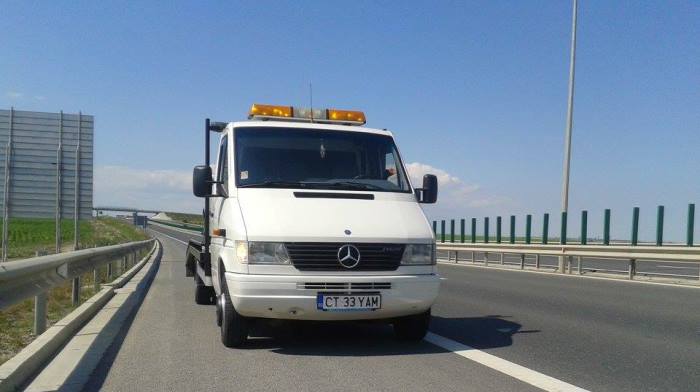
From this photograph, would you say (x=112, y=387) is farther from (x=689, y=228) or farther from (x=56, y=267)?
(x=689, y=228)

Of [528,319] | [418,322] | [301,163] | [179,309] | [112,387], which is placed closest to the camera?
[112,387]

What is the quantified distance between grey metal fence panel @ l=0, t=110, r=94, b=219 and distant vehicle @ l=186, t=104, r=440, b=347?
383 inches

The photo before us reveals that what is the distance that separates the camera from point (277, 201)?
7023 millimetres

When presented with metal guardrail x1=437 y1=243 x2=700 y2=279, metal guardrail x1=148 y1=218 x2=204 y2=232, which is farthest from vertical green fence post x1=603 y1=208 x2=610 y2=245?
metal guardrail x1=148 y1=218 x2=204 y2=232

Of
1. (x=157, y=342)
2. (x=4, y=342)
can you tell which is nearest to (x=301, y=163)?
(x=157, y=342)

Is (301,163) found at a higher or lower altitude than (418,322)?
higher

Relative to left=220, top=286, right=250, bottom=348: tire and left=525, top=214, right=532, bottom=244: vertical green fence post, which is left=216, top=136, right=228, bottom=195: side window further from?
left=525, top=214, right=532, bottom=244: vertical green fence post

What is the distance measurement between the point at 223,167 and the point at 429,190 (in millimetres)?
2437

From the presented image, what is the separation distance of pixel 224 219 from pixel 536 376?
3.58 meters

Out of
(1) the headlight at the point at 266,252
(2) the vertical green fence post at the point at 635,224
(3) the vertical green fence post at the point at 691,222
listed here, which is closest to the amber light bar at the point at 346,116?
(1) the headlight at the point at 266,252

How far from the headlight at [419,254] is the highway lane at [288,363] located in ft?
2.90

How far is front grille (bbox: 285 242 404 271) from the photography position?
647 centimetres

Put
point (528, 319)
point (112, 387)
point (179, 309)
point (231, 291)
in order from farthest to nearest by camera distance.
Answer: point (179, 309) < point (528, 319) < point (231, 291) < point (112, 387)

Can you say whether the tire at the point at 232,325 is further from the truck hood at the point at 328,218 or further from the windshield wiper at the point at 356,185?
the windshield wiper at the point at 356,185
